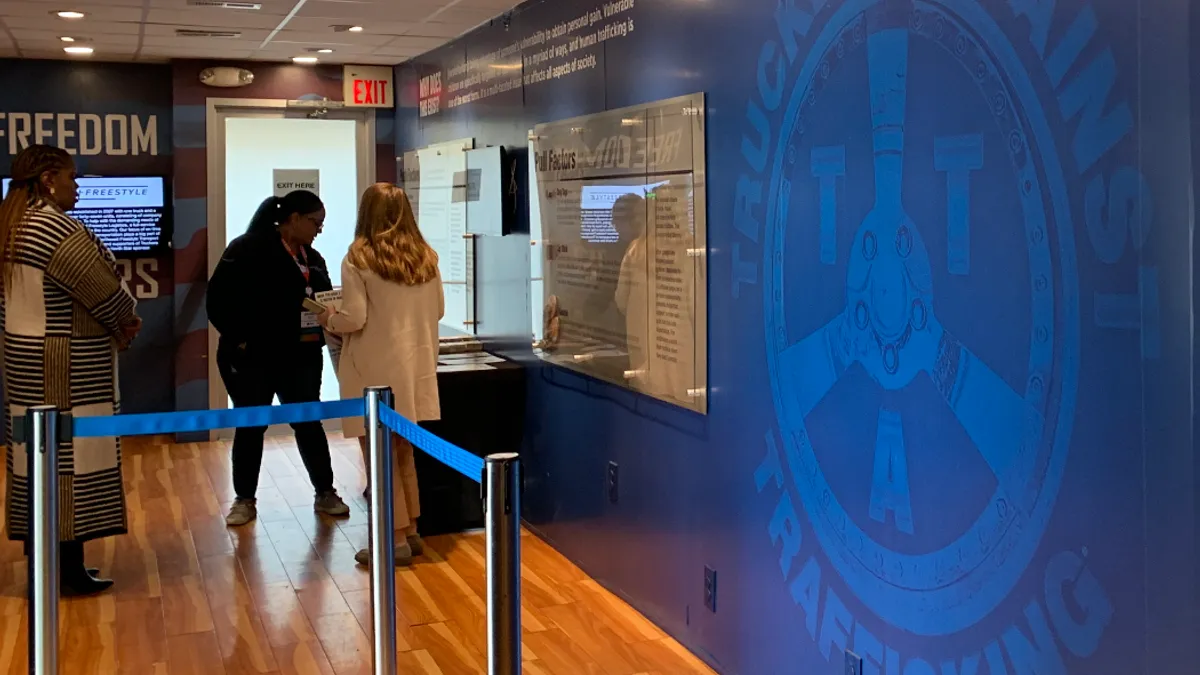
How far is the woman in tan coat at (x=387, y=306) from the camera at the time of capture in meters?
4.86

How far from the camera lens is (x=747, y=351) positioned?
3.65 meters

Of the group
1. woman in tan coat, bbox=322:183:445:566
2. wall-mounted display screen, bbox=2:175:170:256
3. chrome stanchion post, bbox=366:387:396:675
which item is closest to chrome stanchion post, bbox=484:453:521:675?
chrome stanchion post, bbox=366:387:396:675

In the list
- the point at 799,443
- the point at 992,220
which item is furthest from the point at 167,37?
the point at 992,220

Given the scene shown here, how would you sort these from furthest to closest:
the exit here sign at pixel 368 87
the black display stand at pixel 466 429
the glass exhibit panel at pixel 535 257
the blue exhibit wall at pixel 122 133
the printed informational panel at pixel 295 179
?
the printed informational panel at pixel 295 179, the exit here sign at pixel 368 87, the blue exhibit wall at pixel 122 133, the black display stand at pixel 466 429, the glass exhibit panel at pixel 535 257

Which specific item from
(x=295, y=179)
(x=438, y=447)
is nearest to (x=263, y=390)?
(x=295, y=179)

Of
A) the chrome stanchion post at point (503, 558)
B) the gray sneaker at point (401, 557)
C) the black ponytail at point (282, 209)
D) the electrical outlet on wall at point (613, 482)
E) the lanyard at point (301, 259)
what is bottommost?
the gray sneaker at point (401, 557)

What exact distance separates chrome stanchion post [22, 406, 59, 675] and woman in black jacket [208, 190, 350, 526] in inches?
101

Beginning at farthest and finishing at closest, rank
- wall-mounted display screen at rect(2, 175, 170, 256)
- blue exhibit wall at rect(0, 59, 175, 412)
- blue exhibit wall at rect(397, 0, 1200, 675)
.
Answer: wall-mounted display screen at rect(2, 175, 170, 256), blue exhibit wall at rect(0, 59, 175, 412), blue exhibit wall at rect(397, 0, 1200, 675)

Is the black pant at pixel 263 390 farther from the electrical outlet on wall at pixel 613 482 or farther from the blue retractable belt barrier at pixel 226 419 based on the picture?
the blue retractable belt barrier at pixel 226 419

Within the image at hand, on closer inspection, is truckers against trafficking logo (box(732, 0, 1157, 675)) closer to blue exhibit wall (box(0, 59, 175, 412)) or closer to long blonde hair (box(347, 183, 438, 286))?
long blonde hair (box(347, 183, 438, 286))

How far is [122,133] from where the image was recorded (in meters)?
8.14

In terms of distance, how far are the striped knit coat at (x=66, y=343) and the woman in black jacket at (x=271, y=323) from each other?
3.52 feet

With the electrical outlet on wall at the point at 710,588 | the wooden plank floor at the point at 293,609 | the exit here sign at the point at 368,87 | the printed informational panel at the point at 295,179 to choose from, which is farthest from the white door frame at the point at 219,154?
the electrical outlet on wall at the point at 710,588

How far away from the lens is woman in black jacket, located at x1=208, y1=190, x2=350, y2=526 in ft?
18.5
